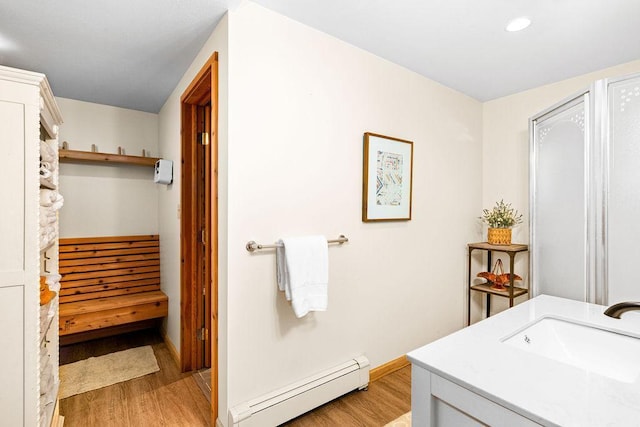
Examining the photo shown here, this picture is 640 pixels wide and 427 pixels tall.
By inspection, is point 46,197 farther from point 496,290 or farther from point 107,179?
point 496,290

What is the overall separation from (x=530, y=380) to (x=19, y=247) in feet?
5.88

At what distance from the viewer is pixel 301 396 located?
5.98 feet

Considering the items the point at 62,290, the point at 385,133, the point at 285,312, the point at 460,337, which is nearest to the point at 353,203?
the point at 385,133

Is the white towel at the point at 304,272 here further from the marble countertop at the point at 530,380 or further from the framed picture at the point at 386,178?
the marble countertop at the point at 530,380

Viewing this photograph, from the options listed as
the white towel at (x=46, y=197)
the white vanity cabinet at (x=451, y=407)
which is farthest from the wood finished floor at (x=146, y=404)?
the white vanity cabinet at (x=451, y=407)

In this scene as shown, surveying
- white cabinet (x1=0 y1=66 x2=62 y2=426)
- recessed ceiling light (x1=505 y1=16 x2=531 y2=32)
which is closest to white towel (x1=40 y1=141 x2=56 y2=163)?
white cabinet (x1=0 y1=66 x2=62 y2=426)

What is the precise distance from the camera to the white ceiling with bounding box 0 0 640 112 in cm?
165

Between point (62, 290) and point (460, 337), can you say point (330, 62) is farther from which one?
point (62, 290)

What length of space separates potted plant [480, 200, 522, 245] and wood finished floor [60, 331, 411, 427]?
1.35 meters

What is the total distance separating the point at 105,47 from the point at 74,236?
190 cm

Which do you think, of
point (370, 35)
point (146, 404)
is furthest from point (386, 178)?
point (146, 404)

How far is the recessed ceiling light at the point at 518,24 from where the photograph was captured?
177 cm

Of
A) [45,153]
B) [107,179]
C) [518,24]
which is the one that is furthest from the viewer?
[107,179]

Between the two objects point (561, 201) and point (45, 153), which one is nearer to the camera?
point (45, 153)
